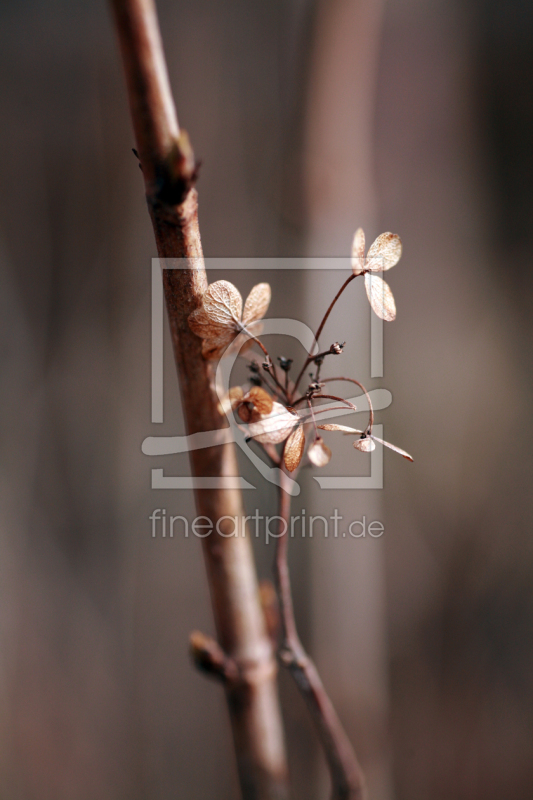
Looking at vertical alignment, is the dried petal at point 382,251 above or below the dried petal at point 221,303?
above

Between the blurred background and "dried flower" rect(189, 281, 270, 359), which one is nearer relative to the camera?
"dried flower" rect(189, 281, 270, 359)

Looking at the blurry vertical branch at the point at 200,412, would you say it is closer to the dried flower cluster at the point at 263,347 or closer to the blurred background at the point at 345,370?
the dried flower cluster at the point at 263,347

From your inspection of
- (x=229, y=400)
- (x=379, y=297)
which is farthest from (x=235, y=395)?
(x=379, y=297)

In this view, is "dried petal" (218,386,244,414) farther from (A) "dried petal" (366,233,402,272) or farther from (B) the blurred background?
(B) the blurred background

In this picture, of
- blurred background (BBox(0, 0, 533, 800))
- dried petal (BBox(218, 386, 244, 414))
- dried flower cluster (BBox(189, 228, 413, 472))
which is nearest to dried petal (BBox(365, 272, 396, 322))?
dried flower cluster (BBox(189, 228, 413, 472))

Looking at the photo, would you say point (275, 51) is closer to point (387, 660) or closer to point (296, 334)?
point (296, 334)

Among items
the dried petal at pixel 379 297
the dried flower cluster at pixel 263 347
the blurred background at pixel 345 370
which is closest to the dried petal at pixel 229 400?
the dried flower cluster at pixel 263 347

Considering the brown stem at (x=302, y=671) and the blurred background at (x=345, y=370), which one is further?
the blurred background at (x=345, y=370)

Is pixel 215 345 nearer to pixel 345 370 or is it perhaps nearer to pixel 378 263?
pixel 378 263
